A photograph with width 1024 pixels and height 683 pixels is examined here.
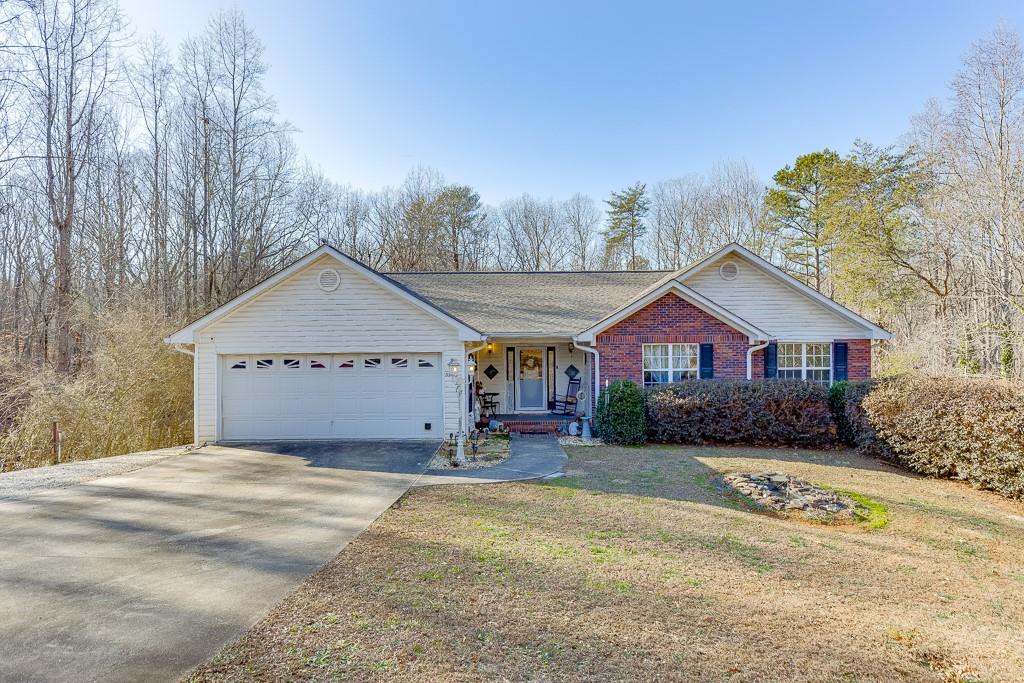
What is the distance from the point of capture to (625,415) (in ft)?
38.1

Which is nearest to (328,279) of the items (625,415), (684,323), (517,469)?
(517,469)

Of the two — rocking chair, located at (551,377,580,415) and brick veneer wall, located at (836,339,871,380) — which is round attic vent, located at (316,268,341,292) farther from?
brick veneer wall, located at (836,339,871,380)

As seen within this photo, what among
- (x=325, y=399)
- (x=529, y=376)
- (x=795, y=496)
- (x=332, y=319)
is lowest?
(x=795, y=496)

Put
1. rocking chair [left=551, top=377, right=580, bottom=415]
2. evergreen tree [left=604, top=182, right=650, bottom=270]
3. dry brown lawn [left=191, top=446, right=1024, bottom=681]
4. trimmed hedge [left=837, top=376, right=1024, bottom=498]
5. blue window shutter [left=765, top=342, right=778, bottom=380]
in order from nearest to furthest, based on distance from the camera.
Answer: dry brown lawn [left=191, top=446, right=1024, bottom=681]
trimmed hedge [left=837, top=376, right=1024, bottom=498]
blue window shutter [left=765, top=342, right=778, bottom=380]
rocking chair [left=551, top=377, right=580, bottom=415]
evergreen tree [left=604, top=182, right=650, bottom=270]

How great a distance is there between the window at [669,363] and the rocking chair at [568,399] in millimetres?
2540

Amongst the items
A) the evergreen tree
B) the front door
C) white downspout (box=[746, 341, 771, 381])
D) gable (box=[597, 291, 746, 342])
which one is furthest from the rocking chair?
the evergreen tree

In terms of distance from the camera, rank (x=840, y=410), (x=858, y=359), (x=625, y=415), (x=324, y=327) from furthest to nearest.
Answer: (x=858, y=359) < (x=840, y=410) < (x=324, y=327) < (x=625, y=415)

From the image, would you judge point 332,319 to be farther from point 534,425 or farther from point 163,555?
point 163,555

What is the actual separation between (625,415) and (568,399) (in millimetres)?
3400

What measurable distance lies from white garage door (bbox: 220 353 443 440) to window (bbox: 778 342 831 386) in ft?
33.0

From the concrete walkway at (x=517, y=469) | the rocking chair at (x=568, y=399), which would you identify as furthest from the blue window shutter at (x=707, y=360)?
the concrete walkway at (x=517, y=469)

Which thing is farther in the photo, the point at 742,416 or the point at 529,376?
the point at 529,376

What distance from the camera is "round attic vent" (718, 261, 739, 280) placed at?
14.6m

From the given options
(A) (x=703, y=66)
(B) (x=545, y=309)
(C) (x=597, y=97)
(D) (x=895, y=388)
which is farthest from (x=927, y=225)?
(B) (x=545, y=309)
